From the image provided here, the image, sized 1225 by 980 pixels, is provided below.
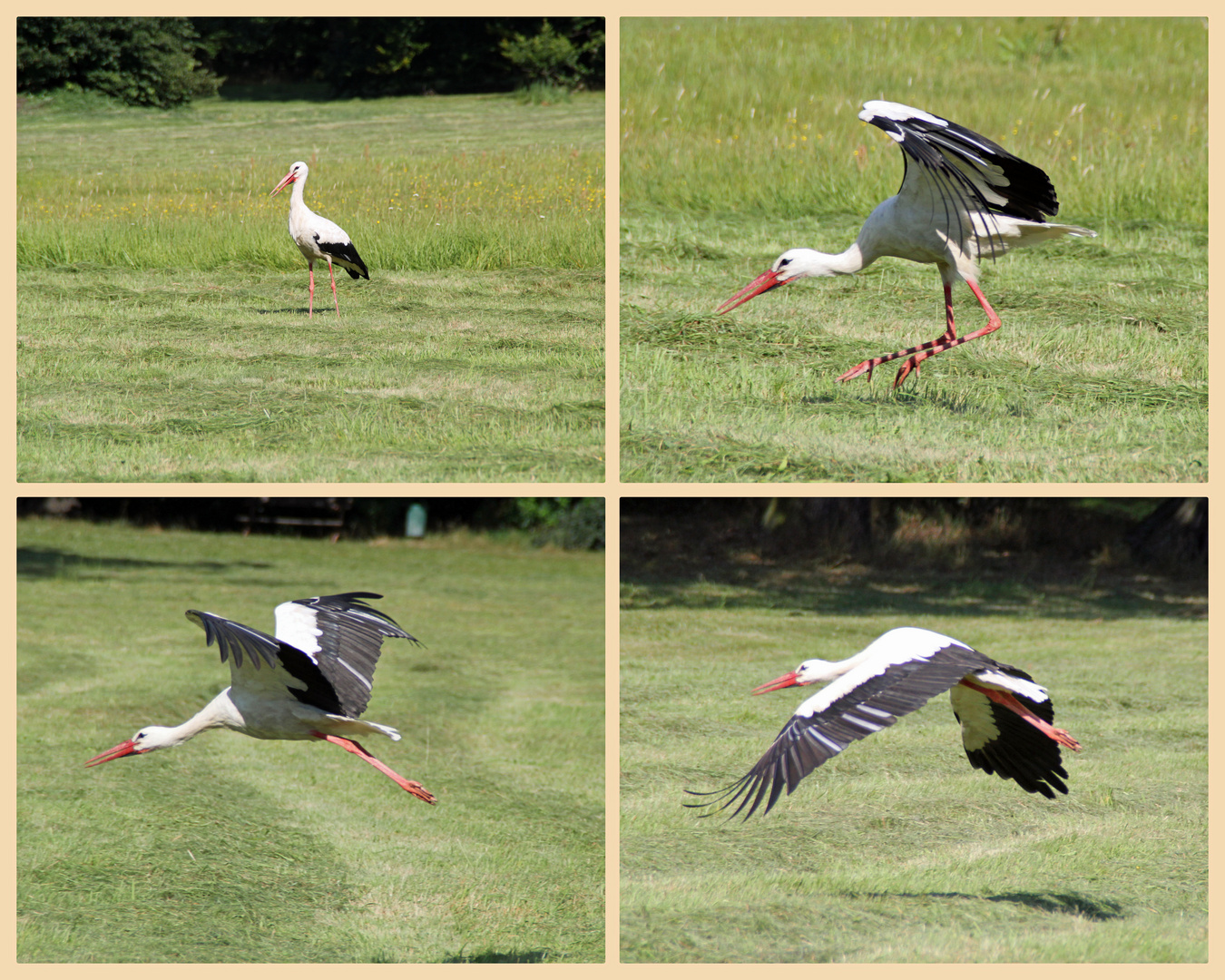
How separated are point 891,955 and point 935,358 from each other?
11.0ft

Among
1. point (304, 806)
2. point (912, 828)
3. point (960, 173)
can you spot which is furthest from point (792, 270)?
point (304, 806)

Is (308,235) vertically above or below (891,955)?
above

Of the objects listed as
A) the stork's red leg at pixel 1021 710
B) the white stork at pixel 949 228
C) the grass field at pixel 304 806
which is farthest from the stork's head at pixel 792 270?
the grass field at pixel 304 806

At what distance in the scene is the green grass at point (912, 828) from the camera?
16.2 ft

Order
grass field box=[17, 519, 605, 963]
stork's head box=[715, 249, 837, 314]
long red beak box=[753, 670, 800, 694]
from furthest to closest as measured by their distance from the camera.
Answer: stork's head box=[715, 249, 837, 314]
grass field box=[17, 519, 605, 963]
long red beak box=[753, 670, 800, 694]

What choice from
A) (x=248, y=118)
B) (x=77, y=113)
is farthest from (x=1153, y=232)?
(x=77, y=113)

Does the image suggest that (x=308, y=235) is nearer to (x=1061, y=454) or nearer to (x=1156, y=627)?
(x=1061, y=454)

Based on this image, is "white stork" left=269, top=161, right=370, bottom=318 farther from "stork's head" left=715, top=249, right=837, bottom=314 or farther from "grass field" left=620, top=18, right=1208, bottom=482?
"stork's head" left=715, top=249, right=837, bottom=314

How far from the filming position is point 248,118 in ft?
47.8

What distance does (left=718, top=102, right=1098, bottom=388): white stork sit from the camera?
5656mm

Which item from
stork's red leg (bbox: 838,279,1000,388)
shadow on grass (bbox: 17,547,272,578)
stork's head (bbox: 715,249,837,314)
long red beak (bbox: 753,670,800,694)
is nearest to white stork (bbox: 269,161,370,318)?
stork's head (bbox: 715,249,837,314)

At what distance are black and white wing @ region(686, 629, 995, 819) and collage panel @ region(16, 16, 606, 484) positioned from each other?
1.98 m

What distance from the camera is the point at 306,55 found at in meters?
16.7

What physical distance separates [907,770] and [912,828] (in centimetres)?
92
